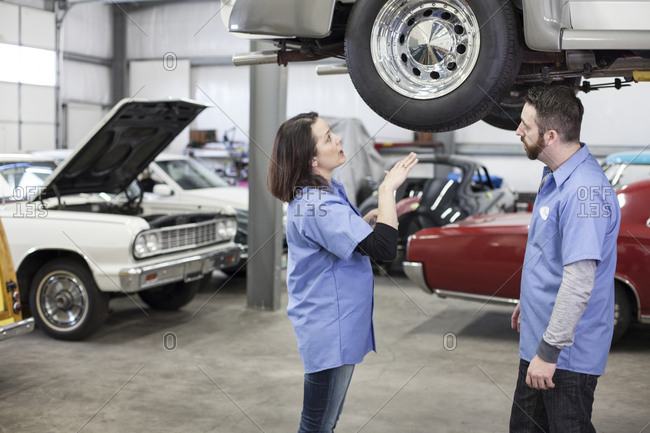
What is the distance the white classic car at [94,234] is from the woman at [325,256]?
10.3 feet

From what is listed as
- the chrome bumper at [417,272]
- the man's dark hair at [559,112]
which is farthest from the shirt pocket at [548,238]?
the chrome bumper at [417,272]

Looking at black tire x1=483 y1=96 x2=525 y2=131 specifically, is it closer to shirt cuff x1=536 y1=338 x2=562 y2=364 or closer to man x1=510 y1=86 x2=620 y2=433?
man x1=510 y1=86 x2=620 y2=433

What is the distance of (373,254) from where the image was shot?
233 centimetres

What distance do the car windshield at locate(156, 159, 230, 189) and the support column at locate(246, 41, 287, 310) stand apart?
1.97m

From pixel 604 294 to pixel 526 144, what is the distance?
1.85 feet

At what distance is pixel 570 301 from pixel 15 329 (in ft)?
11.9

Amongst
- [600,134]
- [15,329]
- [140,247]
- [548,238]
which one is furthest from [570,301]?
[600,134]

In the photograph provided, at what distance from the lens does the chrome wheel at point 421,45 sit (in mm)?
2775

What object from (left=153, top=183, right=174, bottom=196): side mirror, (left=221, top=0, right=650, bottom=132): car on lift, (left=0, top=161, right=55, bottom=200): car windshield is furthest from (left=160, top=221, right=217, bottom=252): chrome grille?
(left=221, top=0, right=650, bottom=132): car on lift

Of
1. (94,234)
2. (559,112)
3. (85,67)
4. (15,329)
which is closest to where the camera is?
(559,112)

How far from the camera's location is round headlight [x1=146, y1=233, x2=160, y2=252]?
5.64 m

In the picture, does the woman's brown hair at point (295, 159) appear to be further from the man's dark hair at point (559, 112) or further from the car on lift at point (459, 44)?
the man's dark hair at point (559, 112)

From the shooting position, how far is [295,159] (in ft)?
8.18

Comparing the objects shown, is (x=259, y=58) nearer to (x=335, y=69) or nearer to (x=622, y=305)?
(x=335, y=69)
